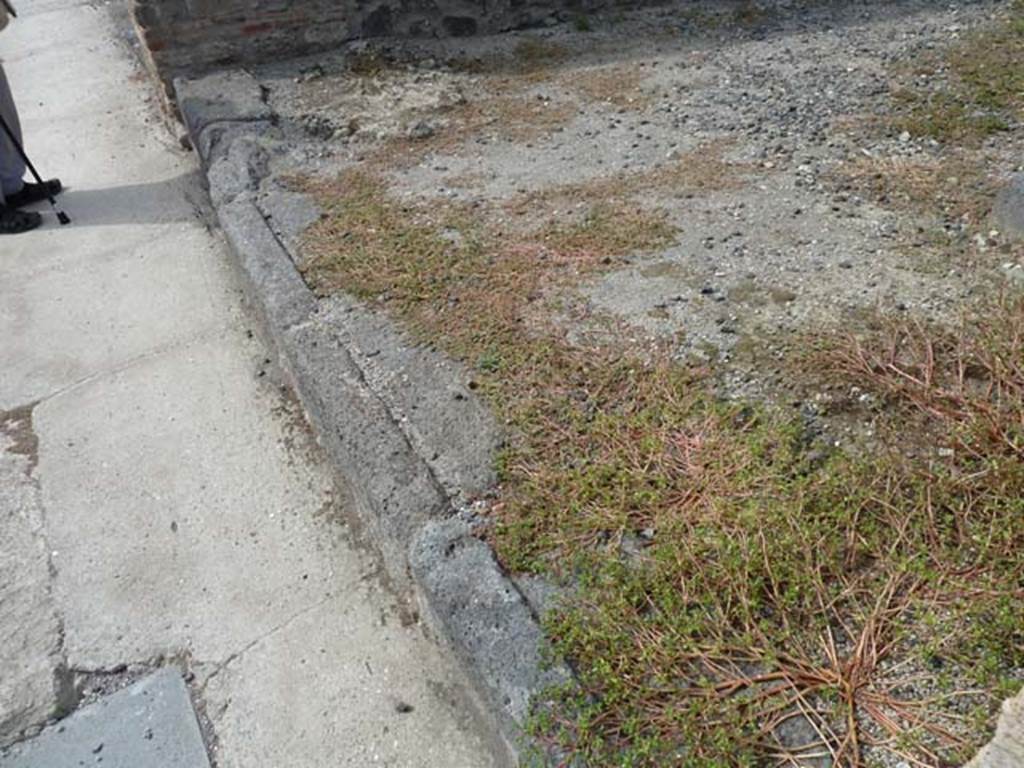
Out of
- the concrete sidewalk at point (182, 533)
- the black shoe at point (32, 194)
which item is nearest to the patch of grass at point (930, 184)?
the concrete sidewalk at point (182, 533)

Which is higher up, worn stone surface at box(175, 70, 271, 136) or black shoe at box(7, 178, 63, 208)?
worn stone surface at box(175, 70, 271, 136)

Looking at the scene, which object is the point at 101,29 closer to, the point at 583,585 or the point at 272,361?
the point at 272,361

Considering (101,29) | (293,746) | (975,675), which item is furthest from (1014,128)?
(101,29)

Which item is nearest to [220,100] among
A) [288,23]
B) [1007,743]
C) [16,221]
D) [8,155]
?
[288,23]

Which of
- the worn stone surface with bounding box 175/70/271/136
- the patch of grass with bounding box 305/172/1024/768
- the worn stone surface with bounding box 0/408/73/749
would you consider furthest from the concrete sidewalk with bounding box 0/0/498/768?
the worn stone surface with bounding box 175/70/271/136

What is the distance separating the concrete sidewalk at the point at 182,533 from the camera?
7.61 feet

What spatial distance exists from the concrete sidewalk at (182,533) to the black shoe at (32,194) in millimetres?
384

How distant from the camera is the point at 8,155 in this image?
4.75 m

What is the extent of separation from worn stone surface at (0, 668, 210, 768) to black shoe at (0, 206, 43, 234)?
326 cm

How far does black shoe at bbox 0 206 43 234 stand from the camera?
15.4ft

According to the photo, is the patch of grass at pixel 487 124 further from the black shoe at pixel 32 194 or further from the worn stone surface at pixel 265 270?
the black shoe at pixel 32 194

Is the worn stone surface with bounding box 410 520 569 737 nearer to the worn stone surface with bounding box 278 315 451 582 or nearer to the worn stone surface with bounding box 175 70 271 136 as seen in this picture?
the worn stone surface with bounding box 278 315 451 582

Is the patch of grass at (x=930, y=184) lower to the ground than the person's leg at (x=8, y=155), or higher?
lower

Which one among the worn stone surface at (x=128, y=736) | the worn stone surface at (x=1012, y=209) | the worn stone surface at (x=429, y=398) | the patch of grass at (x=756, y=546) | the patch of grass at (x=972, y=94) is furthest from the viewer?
the patch of grass at (x=972, y=94)
